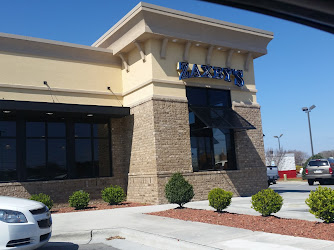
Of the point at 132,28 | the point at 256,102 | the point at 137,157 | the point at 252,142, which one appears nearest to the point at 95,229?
the point at 137,157

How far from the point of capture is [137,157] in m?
18.1

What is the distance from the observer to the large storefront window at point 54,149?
656 inches

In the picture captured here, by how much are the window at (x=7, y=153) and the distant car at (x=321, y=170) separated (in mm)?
20136

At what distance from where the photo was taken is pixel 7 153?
54.5 feet

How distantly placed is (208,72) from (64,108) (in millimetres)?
7551

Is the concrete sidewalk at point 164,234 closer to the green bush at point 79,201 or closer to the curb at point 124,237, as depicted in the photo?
the curb at point 124,237

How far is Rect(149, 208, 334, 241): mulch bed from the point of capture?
26.7 ft

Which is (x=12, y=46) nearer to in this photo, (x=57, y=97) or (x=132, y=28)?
(x=57, y=97)

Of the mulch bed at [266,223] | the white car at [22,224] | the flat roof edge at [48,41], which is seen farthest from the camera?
the flat roof edge at [48,41]

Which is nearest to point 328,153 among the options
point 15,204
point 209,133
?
point 209,133

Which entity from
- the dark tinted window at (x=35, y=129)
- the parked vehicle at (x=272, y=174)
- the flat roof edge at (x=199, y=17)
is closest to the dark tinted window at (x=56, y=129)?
the dark tinted window at (x=35, y=129)

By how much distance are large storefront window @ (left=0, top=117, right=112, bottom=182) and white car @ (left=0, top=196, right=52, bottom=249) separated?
32.3 feet

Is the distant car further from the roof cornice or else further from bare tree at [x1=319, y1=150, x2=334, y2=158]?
bare tree at [x1=319, y1=150, x2=334, y2=158]

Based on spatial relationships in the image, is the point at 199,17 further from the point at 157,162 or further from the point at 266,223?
the point at 266,223
